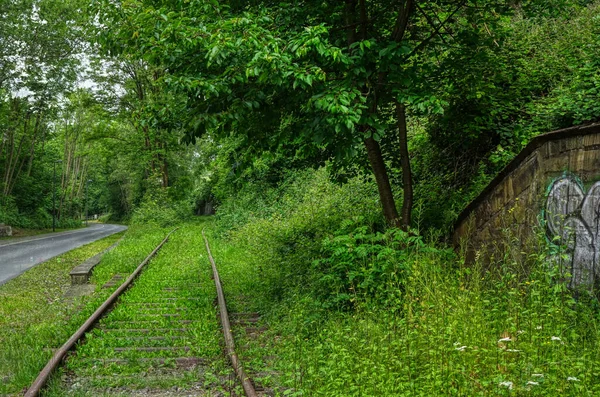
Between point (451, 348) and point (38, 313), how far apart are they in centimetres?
780

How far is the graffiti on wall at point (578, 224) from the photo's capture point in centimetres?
526

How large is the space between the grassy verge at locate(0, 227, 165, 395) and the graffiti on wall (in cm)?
608

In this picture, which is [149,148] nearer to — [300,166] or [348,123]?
[300,166]

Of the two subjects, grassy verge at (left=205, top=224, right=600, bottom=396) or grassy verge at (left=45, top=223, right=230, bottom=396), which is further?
grassy verge at (left=45, top=223, right=230, bottom=396)

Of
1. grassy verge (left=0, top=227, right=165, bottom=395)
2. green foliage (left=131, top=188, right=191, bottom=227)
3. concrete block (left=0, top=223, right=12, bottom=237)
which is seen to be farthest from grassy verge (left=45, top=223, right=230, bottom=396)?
concrete block (left=0, top=223, right=12, bottom=237)

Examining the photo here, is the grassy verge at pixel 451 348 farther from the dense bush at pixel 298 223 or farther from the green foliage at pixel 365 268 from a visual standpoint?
the dense bush at pixel 298 223

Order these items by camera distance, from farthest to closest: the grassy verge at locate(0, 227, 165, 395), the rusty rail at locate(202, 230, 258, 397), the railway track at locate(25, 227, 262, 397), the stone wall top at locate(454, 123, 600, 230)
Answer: the grassy verge at locate(0, 227, 165, 395)
the stone wall top at locate(454, 123, 600, 230)
the railway track at locate(25, 227, 262, 397)
the rusty rail at locate(202, 230, 258, 397)

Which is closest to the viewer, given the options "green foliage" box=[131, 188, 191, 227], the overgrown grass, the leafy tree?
the overgrown grass

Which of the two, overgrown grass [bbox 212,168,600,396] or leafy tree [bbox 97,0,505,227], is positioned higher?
leafy tree [bbox 97,0,505,227]

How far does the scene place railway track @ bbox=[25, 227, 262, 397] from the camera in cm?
516

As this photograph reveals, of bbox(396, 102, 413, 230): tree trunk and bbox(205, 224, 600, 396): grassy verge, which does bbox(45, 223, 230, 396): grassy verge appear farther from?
bbox(396, 102, 413, 230): tree trunk

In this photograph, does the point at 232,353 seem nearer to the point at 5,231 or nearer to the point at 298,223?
the point at 298,223

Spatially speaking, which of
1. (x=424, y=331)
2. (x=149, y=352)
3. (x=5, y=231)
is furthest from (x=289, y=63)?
(x=5, y=231)

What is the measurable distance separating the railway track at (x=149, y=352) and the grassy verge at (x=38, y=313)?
297mm
